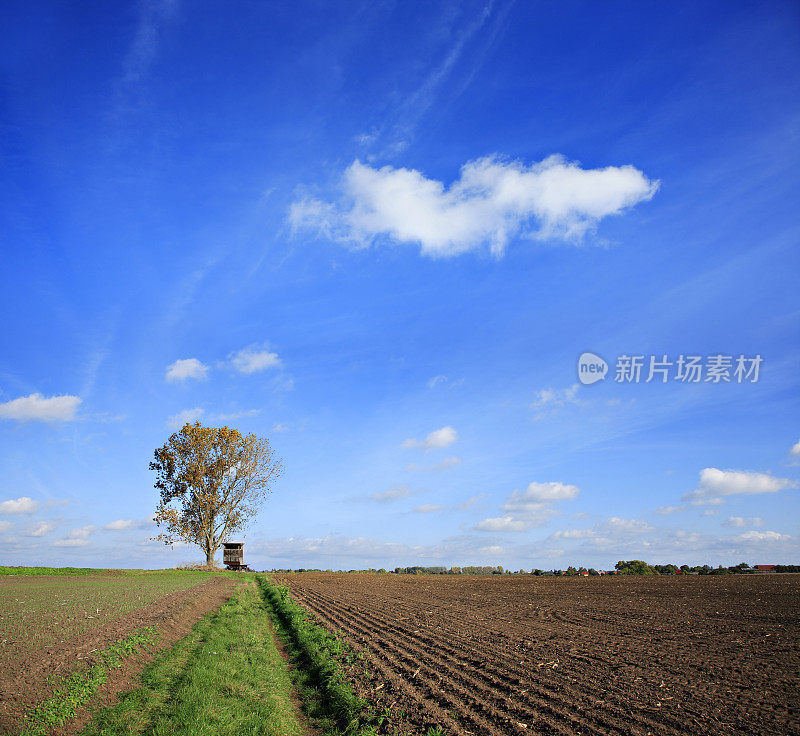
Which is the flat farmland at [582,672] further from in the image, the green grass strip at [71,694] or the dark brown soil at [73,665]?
the green grass strip at [71,694]

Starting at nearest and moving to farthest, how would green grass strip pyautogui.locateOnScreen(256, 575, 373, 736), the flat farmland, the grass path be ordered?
the flat farmland, the grass path, green grass strip pyautogui.locateOnScreen(256, 575, 373, 736)

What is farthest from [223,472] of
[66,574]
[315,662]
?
[315,662]

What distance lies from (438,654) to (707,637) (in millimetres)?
10856

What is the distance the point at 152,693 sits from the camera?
1137 cm

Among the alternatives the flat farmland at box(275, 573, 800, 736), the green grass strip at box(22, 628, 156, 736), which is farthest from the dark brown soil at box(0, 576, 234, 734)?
the flat farmland at box(275, 573, 800, 736)

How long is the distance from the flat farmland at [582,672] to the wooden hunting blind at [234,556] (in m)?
59.4

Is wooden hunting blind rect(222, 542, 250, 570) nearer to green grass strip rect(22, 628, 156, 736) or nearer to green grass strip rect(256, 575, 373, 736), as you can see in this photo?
green grass strip rect(256, 575, 373, 736)

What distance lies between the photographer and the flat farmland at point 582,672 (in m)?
9.46

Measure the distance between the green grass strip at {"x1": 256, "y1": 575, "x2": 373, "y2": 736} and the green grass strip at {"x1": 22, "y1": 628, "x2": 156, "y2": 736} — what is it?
483 cm

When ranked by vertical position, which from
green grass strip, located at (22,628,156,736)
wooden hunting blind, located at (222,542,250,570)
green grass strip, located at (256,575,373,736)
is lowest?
wooden hunting blind, located at (222,542,250,570)

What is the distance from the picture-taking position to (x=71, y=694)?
391 inches

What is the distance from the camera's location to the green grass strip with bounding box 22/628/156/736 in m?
8.83

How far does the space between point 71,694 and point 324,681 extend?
6.13 metres

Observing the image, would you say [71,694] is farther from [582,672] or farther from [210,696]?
[582,672]
